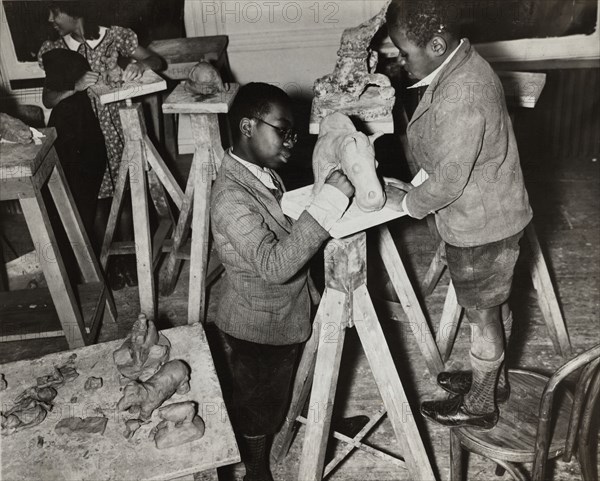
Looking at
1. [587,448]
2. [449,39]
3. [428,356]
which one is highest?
[449,39]

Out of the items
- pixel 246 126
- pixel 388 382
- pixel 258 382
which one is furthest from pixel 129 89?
pixel 388 382

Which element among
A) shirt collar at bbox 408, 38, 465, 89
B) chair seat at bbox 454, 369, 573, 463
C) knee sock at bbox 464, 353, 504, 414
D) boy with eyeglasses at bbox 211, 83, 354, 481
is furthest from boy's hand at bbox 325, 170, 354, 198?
chair seat at bbox 454, 369, 573, 463

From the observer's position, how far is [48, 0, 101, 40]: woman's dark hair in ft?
16.3

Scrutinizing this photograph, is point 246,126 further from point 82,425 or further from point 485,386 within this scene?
point 485,386

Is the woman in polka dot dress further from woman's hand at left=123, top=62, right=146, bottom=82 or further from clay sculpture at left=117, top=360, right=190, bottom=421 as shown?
clay sculpture at left=117, top=360, right=190, bottom=421

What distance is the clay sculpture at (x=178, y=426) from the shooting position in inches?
73.2

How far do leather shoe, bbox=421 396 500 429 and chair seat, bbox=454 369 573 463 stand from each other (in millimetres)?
27

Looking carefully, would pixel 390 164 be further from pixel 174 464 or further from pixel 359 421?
pixel 174 464

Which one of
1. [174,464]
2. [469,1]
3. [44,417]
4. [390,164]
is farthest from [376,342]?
[469,1]

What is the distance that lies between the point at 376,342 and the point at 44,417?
1201 mm

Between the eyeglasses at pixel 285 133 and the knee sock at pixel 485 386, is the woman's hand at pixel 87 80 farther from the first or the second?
the knee sock at pixel 485 386

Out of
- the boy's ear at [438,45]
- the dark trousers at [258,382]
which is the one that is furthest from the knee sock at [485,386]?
the boy's ear at [438,45]

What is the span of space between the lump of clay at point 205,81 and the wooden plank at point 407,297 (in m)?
1.44

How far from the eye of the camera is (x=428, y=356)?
308 cm
